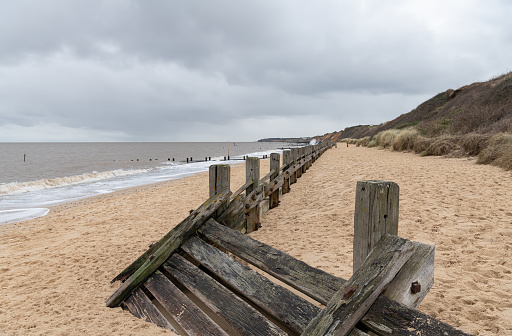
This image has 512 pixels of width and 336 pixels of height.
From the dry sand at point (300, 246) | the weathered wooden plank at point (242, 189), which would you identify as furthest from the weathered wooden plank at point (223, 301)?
the weathered wooden plank at point (242, 189)

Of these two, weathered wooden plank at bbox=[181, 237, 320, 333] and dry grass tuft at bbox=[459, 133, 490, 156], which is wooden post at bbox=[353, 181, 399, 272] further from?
dry grass tuft at bbox=[459, 133, 490, 156]

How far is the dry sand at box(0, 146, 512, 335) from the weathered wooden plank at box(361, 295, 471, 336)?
1230mm

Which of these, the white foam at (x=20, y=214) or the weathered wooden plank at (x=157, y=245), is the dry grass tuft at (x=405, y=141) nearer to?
the weathered wooden plank at (x=157, y=245)

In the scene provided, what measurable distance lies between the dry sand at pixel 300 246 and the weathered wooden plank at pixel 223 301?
20.6 inches

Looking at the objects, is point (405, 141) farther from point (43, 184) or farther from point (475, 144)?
point (43, 184)

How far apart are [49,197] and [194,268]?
39.0 ft

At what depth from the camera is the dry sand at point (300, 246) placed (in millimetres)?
2666

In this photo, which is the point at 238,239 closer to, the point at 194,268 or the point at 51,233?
the point at 194,268

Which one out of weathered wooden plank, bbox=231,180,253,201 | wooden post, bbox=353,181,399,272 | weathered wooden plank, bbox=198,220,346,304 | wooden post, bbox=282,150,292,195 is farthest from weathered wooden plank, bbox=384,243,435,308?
wooden post, bbox=282,150,292,195

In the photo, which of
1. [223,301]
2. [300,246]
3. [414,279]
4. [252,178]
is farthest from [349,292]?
[252,178]

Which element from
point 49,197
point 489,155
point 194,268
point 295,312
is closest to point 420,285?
point 295,312

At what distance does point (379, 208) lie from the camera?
1706 mm

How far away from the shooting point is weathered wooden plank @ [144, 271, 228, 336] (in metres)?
2.29

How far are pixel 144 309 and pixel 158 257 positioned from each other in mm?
496
